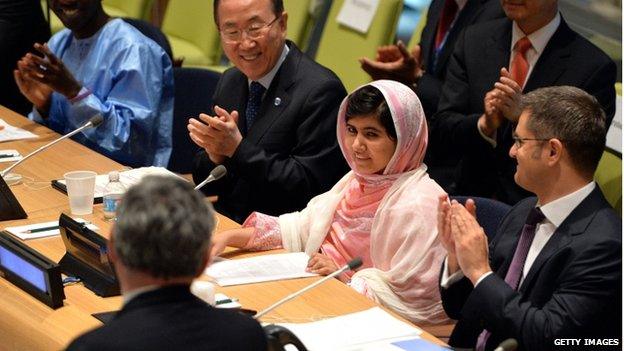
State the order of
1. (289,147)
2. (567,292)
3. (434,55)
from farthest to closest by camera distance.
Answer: (434,55)
(289,147)
(567,292)

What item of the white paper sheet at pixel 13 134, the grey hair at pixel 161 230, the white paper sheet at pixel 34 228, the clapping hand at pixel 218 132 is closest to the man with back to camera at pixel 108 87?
the white paper sheet at pixel 13 134

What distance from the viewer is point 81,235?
329cm

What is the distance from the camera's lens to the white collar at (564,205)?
3.07m

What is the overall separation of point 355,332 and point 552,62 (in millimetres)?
1807

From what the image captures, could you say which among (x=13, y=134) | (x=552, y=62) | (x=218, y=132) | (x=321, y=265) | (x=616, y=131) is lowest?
(x=13, y=134)

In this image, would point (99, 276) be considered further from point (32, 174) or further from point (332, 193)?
point (32, 174)

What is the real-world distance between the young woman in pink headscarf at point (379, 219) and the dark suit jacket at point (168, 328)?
4.85 feet

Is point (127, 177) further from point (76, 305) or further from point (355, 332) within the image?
point (355, 332)

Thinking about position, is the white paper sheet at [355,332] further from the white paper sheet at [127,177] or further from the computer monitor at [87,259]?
the white paper sheet at [127,177]

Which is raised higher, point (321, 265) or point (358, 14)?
point (358, 14)

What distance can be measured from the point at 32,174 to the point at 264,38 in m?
1.00

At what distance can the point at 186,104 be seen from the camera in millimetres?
5137

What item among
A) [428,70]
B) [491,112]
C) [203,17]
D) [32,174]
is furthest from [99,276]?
[203,17]

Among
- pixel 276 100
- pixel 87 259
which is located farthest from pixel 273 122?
pixel 87 259
